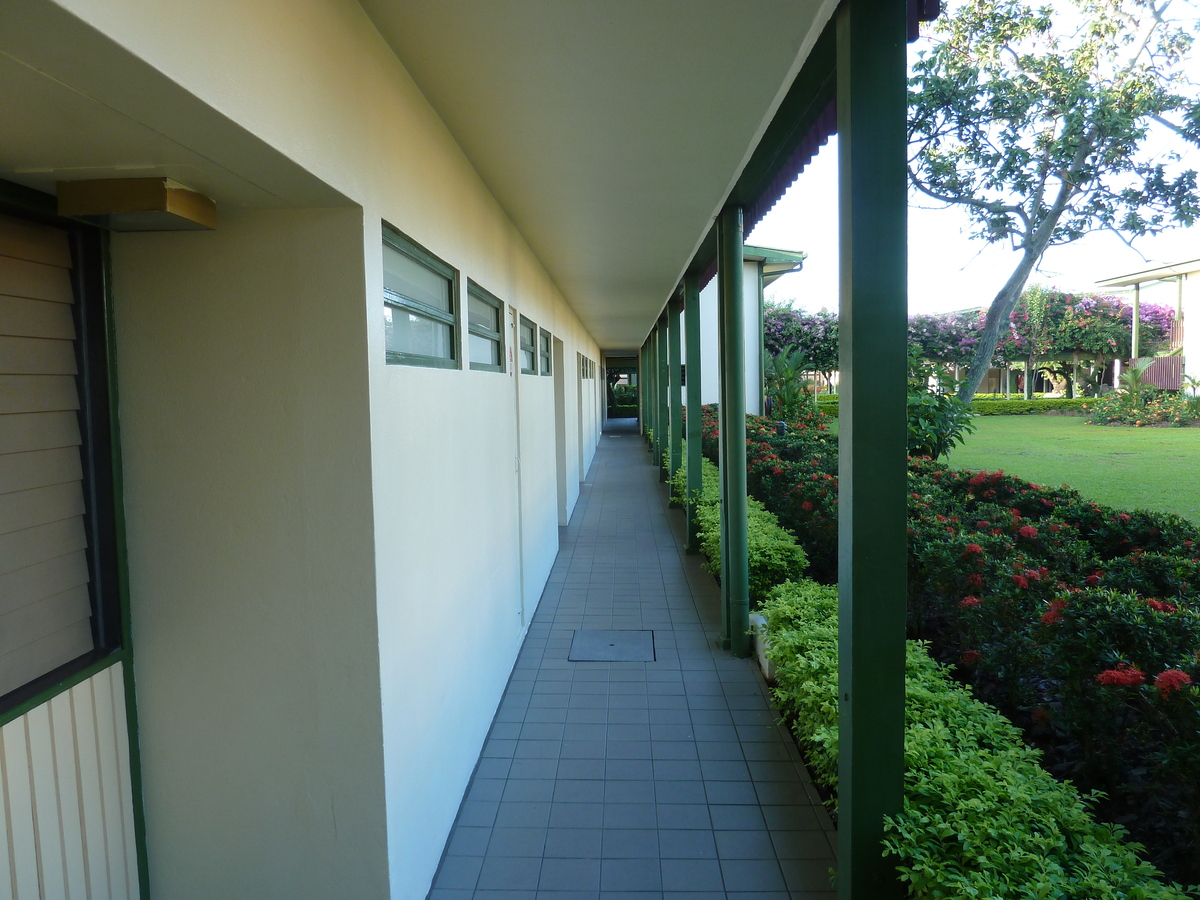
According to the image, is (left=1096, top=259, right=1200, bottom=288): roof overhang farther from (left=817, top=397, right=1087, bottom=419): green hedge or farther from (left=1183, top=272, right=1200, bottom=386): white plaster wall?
(left=817, top=397, right=1087, bottom=419): green hedge

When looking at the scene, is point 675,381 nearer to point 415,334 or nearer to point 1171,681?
point 415,334

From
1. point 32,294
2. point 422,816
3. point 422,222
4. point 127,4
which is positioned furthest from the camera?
point 422,222

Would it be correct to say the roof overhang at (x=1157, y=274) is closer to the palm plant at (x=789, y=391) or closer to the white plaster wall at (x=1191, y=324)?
the white plaster wall at (x=1191, y=324)

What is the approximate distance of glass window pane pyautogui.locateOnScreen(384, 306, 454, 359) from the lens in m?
2.63

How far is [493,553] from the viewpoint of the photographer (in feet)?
14.8

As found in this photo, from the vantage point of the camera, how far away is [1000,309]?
16.6 feet

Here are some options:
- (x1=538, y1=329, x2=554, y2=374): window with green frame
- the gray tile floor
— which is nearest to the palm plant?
(x1=538, y1=329, x2=554, y2=374): window with green frame

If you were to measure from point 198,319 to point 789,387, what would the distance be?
13358 millimetres

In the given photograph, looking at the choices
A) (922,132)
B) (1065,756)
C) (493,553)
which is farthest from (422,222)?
(922,132)

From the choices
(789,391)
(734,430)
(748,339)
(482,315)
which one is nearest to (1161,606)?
(734,430)

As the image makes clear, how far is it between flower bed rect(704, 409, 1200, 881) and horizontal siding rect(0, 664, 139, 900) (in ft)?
10.3

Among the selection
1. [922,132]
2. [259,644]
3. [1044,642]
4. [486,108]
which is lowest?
[1044,642]

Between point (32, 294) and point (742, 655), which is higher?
point (32, 294)

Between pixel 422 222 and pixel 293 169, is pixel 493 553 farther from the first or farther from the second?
pixel 293 169
